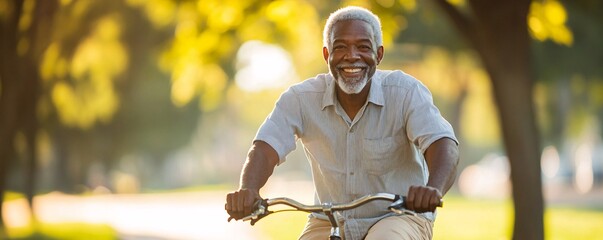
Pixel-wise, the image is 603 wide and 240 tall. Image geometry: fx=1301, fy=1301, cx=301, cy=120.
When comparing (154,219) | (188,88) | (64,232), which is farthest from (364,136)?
(154,219)

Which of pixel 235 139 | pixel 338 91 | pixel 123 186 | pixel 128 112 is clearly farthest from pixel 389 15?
pixel 235 139

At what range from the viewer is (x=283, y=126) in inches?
216

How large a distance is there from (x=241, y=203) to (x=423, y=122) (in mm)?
869

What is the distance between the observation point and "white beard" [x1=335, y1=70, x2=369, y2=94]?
518 cm

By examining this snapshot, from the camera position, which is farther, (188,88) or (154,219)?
(154,219)

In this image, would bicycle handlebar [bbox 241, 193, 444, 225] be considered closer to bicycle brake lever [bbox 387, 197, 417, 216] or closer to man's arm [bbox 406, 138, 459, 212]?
bicycle brake lever [bbox 387, 197, 417, 216]

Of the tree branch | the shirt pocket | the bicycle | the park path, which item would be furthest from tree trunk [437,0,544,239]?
the bicycle

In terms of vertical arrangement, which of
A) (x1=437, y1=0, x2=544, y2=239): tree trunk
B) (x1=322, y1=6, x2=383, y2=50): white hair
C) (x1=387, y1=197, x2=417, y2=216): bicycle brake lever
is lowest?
(x1=387, y1=197, x2=417, y2=216): bicycle brake lever

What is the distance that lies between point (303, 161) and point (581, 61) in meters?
84.5

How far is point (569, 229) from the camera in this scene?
2286cm

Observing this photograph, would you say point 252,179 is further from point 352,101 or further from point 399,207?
point 399,207

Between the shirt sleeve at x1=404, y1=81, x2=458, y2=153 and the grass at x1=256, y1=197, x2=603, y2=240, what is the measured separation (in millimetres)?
12997

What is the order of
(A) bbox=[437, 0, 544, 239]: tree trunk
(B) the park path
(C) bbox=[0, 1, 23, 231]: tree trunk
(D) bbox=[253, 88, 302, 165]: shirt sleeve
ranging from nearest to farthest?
(D) bbox=[253, 88, 302, 165]: shirt sleeve → (A) bbox=[437, 0, 544, 239]: tree trunk → (C) bbox=[0, 1, 23, 231]: tree trunk → (B) the park path

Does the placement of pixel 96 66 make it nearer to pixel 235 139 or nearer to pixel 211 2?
pixel 211 2
